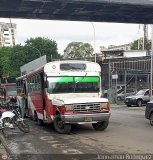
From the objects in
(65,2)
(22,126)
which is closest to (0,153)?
(22,126)

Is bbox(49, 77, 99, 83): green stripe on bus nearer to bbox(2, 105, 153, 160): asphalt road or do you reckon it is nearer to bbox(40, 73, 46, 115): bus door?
bbox(40, 73, 46, 115): bus door

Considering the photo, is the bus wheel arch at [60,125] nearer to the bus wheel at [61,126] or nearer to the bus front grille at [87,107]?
the bus wheel at [61,126]

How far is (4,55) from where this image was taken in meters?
88.2

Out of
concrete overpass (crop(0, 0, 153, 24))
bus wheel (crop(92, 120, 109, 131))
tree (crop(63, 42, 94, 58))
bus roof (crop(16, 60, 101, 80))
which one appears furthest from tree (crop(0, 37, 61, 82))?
bus wheel (crop(92, 120, 109, 131))

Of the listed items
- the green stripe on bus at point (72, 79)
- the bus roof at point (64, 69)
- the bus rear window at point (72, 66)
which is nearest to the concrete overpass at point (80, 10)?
the bus roof at point (64, 69)

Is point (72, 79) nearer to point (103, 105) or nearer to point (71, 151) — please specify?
point (103, 105)

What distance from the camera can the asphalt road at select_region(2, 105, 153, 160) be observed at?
10.3m

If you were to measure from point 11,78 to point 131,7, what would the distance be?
2344 inches

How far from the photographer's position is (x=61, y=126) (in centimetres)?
1499

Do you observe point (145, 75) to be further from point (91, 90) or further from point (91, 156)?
point (91, 156)

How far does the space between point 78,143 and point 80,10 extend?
10.2 m

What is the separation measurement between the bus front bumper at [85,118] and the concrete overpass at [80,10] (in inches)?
245

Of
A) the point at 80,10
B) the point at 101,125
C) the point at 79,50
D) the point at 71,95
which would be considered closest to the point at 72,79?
the point at 71,95

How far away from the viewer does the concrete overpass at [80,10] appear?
62.2 ft
